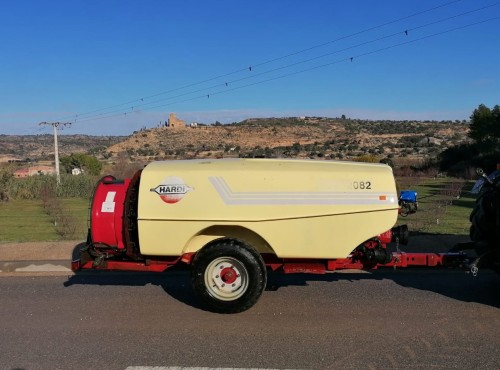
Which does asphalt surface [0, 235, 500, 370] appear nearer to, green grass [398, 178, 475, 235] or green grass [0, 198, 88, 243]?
green grass [398, 178, 475, 235]

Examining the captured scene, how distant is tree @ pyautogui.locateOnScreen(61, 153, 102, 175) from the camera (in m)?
40.8

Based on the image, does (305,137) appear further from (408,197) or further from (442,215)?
(408,197)

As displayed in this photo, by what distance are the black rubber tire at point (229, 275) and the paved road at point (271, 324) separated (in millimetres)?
177

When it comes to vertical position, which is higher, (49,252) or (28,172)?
(28,172)

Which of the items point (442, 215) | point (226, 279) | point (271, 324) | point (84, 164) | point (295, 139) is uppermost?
point (295, 139)

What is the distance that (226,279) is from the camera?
580 centimetres

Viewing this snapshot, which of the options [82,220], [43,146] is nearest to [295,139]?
[82,220]

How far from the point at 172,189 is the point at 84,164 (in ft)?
136

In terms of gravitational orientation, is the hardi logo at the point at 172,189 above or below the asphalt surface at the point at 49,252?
above

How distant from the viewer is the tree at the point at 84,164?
4083cm

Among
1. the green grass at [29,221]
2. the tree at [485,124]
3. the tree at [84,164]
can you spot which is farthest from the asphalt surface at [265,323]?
the tree at [485,124]

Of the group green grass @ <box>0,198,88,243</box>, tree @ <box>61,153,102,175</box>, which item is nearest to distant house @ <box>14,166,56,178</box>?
tree @ <box>61,153,102,175</box>

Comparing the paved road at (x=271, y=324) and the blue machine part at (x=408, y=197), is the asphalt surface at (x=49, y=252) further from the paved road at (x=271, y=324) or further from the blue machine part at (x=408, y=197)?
the blue machine part at (x=408, y=197)

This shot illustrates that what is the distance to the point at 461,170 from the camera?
3250cm
